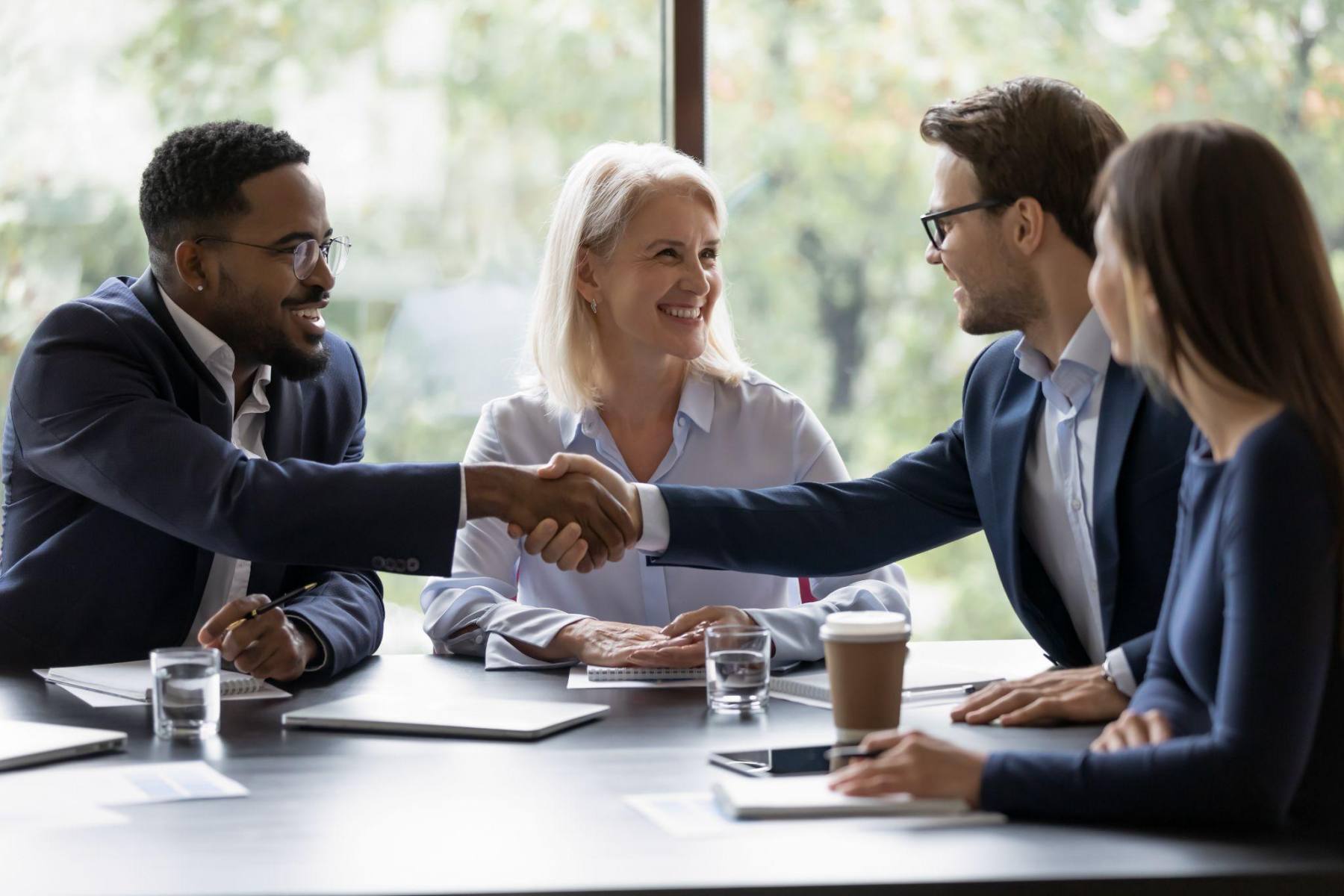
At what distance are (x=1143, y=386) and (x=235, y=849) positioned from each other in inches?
52.3

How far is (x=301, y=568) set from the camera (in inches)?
94.0

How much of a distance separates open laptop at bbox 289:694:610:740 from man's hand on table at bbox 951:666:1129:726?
0.45 m

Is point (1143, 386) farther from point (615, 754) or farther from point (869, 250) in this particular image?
point (869, 250)

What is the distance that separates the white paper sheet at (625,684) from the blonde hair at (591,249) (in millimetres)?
807

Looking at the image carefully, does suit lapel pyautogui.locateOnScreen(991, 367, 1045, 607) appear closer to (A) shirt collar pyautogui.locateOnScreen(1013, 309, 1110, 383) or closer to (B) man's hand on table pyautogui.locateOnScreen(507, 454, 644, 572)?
(A) shirt collar pyautogui.locateOnScreen(1013, 309, 1110, 383)

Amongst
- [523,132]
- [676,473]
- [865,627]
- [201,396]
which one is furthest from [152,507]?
[523,132]

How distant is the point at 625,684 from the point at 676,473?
2.49 feet

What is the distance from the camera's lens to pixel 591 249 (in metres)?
2.74

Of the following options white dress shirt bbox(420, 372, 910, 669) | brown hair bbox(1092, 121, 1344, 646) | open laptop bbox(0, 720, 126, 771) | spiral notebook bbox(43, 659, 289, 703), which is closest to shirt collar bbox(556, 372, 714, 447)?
white dress shirt bbox(420, 372, 910, 669)

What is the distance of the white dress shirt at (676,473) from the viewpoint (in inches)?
96.4

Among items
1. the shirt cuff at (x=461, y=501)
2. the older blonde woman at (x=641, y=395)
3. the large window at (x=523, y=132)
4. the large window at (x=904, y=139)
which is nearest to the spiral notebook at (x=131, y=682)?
the shirt cuff at (x=461, y=501)

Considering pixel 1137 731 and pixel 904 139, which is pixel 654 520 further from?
pixel 904 139

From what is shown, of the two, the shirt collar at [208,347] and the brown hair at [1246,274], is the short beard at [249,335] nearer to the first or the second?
the shirt collar at [208,347]

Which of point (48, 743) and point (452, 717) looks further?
point (452, 717)
